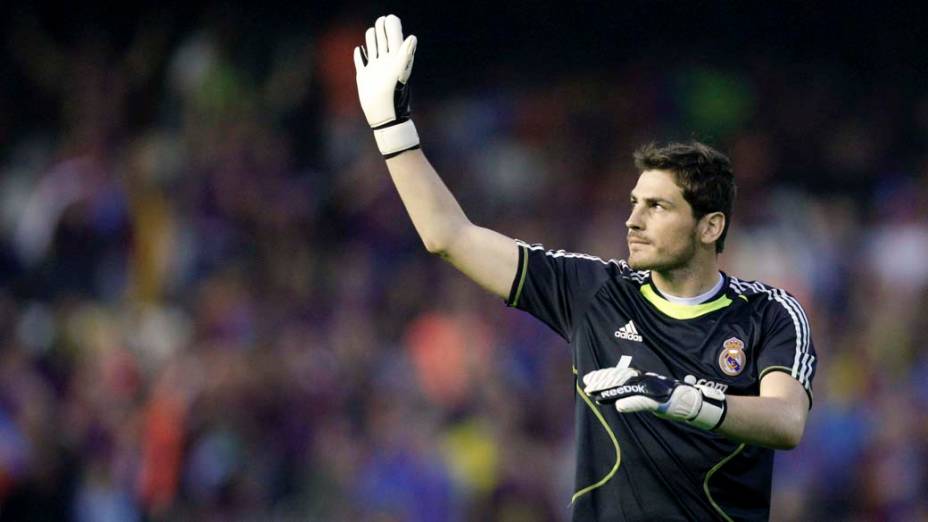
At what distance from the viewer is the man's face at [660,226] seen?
4.02 meters

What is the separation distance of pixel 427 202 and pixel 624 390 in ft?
3.08

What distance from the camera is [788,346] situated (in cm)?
390

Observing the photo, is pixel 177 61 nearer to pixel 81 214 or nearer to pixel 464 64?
pixel 81 214

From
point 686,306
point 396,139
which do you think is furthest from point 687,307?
point 396,139

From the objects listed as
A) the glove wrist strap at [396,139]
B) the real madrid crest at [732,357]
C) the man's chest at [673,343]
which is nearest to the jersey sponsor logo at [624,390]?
the man's chest at [673,343]

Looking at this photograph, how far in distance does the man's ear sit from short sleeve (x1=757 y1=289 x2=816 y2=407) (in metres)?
0.28

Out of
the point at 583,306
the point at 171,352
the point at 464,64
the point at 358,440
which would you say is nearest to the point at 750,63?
the point at 464,64

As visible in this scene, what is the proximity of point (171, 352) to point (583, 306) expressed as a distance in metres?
6.27

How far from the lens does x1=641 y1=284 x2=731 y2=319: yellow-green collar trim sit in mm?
4039

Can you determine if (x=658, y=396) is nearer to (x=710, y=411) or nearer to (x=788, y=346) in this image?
(x=710, y=411)

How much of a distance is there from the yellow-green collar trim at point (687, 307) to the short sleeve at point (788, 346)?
152mm

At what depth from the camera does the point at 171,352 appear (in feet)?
32.2

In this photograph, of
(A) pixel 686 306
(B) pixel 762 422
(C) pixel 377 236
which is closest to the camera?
(B) pixel 762 422

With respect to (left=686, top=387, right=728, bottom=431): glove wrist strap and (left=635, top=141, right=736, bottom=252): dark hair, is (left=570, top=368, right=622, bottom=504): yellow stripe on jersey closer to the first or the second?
(left=686, top=387, right=728, bottom=431): glove wrist strap
